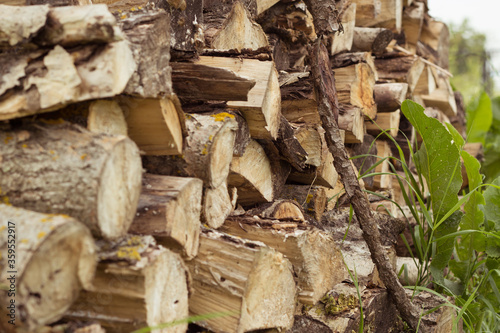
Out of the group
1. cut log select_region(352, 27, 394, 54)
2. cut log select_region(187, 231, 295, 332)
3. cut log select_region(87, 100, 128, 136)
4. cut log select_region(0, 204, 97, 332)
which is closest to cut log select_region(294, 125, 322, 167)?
cut log select_region(187, 231, 295, 332)

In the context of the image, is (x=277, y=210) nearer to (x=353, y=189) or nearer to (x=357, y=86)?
(x=353, y=189)

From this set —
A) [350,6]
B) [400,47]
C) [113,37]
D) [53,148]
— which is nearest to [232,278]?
[53,148]

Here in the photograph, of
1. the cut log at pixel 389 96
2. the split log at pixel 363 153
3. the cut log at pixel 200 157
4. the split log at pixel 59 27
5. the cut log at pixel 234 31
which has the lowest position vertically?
the split log at pixel 363 153

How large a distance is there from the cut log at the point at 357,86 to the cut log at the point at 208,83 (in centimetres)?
124

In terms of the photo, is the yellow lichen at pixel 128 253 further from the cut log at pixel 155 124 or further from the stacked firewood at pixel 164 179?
the cut log at pixel 155 124

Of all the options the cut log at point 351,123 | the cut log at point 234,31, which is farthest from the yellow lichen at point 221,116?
the cut log at point 351,123

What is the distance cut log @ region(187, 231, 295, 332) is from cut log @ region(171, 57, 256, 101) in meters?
0.45

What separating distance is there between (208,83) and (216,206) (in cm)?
40

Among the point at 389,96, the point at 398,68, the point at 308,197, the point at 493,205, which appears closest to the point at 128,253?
the point at 308,197

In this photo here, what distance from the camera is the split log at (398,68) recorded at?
11.0 feet

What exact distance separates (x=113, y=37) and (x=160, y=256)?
1.65 feet

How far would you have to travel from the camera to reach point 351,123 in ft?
8.19

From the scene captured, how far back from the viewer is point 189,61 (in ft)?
5.68

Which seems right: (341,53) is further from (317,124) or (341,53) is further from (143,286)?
(143,286)
